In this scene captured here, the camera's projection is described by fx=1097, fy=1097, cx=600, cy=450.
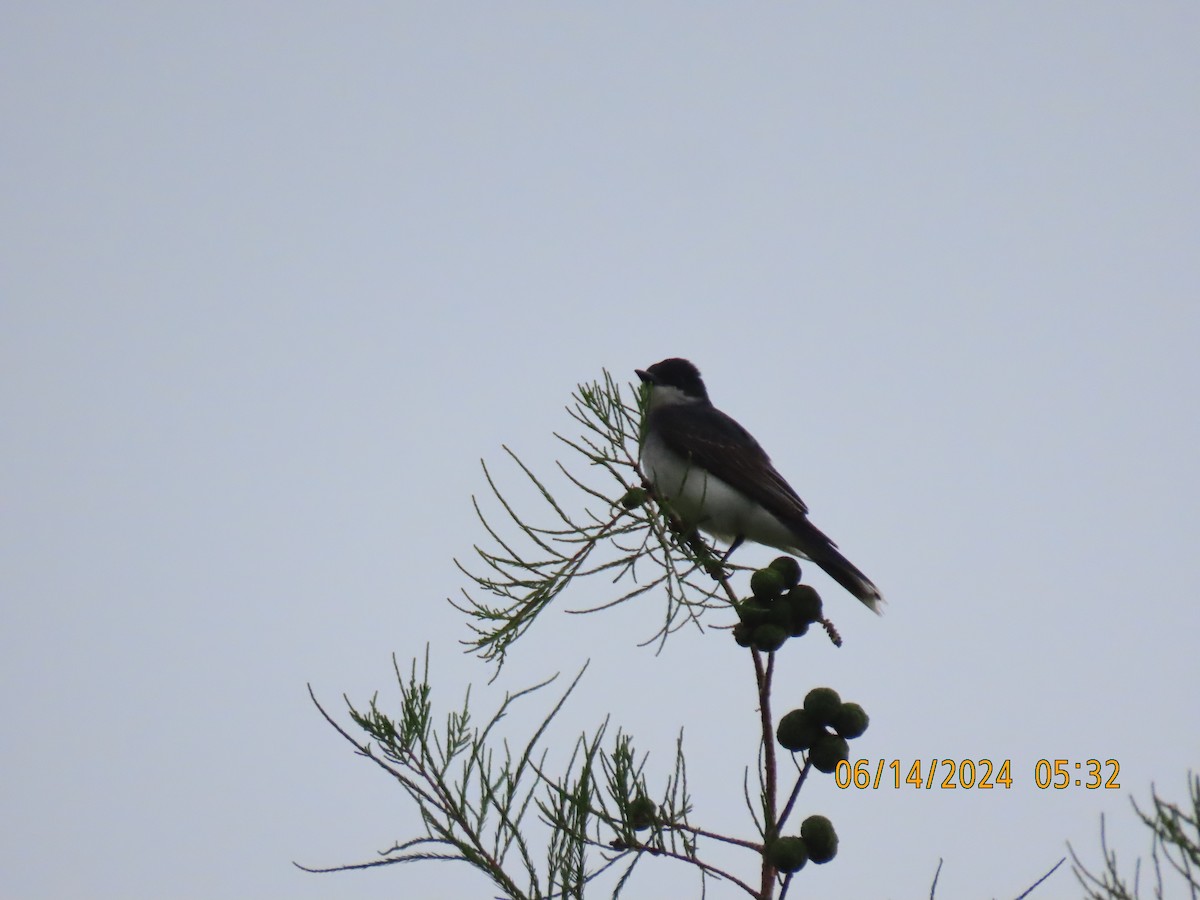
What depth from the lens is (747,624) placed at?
8.80 ft

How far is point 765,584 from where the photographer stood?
274cm

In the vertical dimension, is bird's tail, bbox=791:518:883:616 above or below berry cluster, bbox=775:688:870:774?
above

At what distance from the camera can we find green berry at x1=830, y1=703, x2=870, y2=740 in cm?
245

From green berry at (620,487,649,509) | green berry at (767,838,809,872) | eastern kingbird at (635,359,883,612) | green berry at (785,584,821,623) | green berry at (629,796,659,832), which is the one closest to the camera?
green berry at (767,838,809,872)

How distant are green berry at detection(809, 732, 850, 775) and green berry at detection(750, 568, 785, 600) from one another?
0.41 meters

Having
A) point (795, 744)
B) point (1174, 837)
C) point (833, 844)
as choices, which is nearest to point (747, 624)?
point (795, 744)

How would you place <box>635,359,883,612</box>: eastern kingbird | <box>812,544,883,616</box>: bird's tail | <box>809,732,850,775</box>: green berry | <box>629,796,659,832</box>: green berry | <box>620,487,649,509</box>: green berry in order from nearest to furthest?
1. <box>809,732,850,775</box>: green berry
2. <box>629,796,659,832</box>: green berry
3. <box>620,487,649,509</box>: green berry
4. <box>812,544,883,616</box>: bird's tail
5. <box>635,359,883,612</box>: eastern kingbird

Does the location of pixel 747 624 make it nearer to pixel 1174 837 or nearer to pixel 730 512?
pixel 1174 837

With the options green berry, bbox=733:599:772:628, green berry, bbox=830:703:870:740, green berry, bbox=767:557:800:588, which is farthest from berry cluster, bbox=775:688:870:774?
green berry, bbox=767:557:800:588

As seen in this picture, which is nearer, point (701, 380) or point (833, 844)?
point (833, 844)

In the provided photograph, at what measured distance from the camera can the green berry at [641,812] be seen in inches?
103

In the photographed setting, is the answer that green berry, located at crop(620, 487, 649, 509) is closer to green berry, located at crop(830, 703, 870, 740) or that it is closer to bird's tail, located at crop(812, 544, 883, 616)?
green berry, located at crop(830, 703, 870, 740)

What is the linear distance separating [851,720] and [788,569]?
0.49 metres

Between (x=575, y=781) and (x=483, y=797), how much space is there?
0.24 meters
